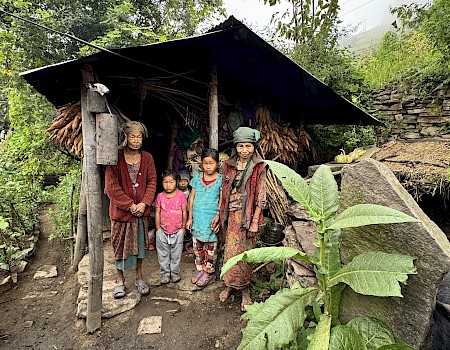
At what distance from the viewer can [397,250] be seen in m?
1.43

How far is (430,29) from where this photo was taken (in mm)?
4828

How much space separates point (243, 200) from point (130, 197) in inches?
51.8

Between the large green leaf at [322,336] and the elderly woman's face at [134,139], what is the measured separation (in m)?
2.59

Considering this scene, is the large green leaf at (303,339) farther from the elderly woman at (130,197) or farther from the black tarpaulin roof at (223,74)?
the black tarpaulin roof at (223,74)

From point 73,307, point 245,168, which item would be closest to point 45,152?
point 73,307

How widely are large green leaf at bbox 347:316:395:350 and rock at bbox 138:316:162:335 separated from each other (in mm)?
2247

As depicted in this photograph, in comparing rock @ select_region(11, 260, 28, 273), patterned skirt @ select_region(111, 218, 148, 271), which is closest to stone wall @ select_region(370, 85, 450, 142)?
patterned skirt @ select_region(111, 218, 148, 271)

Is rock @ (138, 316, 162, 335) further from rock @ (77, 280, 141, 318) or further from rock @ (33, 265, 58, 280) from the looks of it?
rock @ (33, 265, 58, 280)

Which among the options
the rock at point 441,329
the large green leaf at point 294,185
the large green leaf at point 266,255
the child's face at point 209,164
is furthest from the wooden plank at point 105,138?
the rock at point 441,329

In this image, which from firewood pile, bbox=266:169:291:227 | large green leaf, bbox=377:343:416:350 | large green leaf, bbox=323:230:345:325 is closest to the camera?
large green leaf, bbox=377:343:416:350

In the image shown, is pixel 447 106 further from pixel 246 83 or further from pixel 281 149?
pixel 246 83

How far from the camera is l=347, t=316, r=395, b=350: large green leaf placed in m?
1.31

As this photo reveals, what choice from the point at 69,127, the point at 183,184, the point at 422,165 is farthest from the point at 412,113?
the point at 69,127

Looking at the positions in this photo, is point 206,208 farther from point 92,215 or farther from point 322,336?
point 322,336
